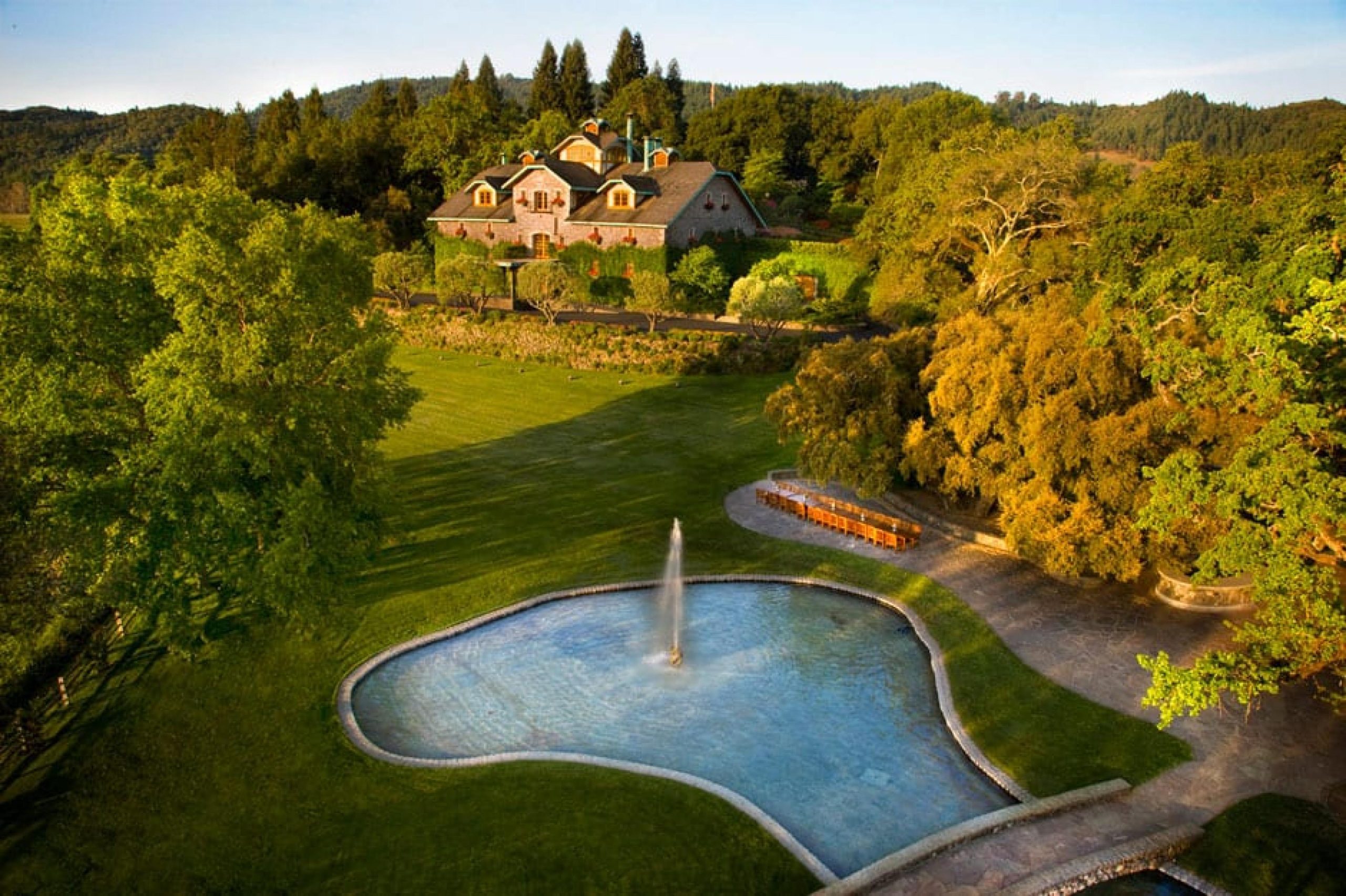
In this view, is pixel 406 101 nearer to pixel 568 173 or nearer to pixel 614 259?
pixel 568 173

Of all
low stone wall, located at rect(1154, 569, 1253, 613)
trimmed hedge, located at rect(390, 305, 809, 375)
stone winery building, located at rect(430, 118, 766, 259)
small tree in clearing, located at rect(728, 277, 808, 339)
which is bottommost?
low stone wall, located at rect(1154, 569, 1253, 613)

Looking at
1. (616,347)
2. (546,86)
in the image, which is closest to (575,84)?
(546,86)

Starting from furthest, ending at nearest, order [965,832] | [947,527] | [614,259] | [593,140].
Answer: [593,140] → [614,259] → [947,527] → [965,832]

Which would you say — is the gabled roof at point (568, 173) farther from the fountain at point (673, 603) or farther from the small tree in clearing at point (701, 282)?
the fountain at point (673, 603)

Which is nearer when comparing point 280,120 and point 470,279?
point 470,279

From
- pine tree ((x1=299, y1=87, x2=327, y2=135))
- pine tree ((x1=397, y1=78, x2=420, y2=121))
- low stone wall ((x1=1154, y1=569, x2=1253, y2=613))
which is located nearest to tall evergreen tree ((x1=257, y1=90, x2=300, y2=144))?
pine tree ((x1=299, y1=87, x2=327, y2=135))

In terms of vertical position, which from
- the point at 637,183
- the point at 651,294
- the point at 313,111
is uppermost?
the point at 313,111

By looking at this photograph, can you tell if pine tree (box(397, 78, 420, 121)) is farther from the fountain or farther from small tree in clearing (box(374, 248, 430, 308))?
the fountain
